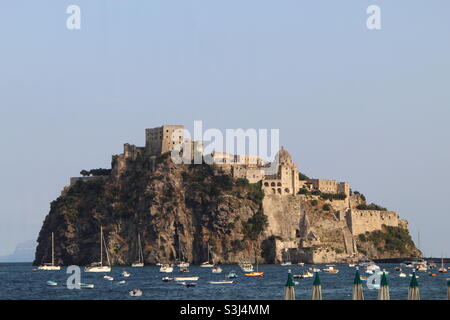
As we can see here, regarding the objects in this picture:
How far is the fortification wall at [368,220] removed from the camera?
186 metres

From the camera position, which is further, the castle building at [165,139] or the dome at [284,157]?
the dome at [284,157]

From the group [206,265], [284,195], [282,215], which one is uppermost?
Result: [284,195]

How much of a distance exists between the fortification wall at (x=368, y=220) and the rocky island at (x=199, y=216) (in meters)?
0.34

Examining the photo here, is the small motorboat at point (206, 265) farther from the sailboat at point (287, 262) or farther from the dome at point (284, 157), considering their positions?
the dome at point (284, 157)

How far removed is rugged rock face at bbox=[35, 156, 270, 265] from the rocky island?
19 cm

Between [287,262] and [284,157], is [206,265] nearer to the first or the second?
[287,262]

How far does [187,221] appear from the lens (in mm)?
171000

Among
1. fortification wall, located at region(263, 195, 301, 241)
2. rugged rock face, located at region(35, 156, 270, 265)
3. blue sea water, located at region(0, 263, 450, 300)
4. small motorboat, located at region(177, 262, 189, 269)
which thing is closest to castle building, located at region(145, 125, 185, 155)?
rugged rock face, located at region(35, 156, 270, 265)

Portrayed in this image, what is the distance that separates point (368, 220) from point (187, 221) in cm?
4177

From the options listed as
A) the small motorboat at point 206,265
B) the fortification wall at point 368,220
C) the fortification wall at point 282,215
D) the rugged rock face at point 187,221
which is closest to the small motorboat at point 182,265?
the rugged rock face at point 187,221

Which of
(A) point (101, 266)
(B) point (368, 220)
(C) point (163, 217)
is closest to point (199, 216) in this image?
(C) point (163, 217)

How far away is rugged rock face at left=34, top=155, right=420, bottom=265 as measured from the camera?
556ft
